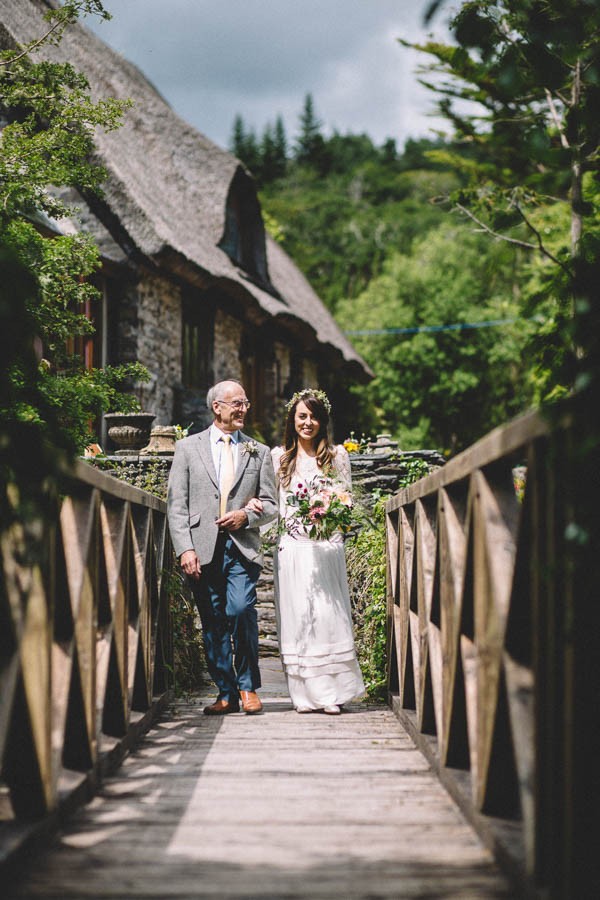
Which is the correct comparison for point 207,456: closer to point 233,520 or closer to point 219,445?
point 219,445

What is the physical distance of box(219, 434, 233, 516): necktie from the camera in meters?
4.85

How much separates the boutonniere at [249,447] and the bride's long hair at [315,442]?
1.12 ft

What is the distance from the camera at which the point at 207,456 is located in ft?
16.0

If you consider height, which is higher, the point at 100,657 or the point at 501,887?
the point at 100,657

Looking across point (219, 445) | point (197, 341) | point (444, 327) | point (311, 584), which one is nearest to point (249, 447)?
point (219, 445)

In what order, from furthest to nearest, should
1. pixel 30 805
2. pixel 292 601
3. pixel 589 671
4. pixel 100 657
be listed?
1. pixel 292 601
2. pixel 100 657
3. pixel 30 805
4. pixel 589 671

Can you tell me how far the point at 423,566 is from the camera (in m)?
3.59

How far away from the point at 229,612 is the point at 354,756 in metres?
1.42

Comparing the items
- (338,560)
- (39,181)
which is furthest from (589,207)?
(39,181)

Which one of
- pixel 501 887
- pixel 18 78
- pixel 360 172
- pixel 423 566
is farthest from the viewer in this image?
pixel 360 172

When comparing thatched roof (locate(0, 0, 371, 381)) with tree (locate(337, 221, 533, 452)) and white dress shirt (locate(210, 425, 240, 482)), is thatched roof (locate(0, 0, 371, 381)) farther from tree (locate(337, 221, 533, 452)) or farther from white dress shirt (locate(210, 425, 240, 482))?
tree (locate(337, 221, 533, 452))

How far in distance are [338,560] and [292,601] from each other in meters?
0.34

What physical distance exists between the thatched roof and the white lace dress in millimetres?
5513

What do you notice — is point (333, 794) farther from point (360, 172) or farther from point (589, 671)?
point (360, 172)
